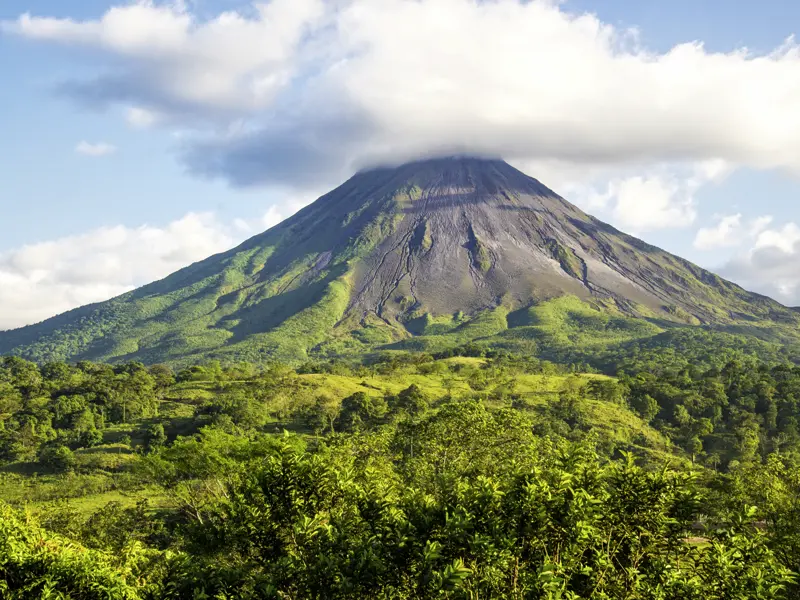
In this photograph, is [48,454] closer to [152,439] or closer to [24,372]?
[152,439]

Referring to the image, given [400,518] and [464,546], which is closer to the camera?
[464,546]

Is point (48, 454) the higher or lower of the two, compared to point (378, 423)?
higher

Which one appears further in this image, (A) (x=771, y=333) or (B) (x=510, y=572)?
(A) (x=771, y=333)

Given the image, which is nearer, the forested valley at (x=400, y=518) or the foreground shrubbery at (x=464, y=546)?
the foreground shrubbery at (x=464, y=546)

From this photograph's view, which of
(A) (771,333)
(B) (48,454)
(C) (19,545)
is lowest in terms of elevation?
(A) (771,333)

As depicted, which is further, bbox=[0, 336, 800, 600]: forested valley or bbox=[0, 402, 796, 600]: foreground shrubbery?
bbox=[0, 336, 800, 600]: forested valley

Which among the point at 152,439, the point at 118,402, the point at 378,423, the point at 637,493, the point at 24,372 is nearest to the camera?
the point at 637,493

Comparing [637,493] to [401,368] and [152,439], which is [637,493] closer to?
[152,439]

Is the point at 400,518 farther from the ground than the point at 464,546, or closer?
farther from the ground

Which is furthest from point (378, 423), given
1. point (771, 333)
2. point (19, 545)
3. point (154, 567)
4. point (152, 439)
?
point (771, 333)

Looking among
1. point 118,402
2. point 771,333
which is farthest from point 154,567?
point 771,333

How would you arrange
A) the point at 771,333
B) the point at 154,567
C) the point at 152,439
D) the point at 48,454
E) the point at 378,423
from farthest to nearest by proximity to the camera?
1. the point at 771,333
2. the point at 378,423
3. the point at 152,439
4. the point at 48,454
5. the point at 154,567
